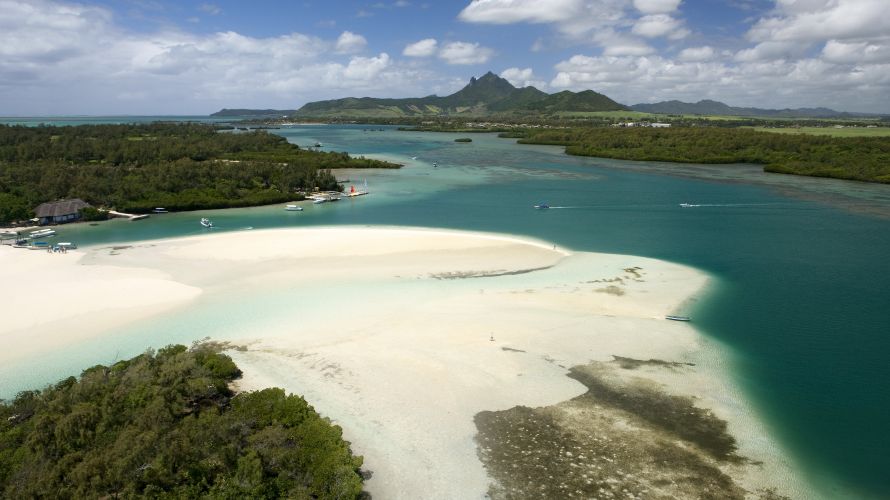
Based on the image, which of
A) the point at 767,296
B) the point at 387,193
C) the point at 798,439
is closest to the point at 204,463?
the point at 798,439

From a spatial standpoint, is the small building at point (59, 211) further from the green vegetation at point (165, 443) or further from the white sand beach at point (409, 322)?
the green vegetation at point (165, 443)

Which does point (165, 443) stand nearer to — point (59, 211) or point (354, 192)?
point (59, 211)

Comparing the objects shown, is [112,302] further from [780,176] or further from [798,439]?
[780,176]

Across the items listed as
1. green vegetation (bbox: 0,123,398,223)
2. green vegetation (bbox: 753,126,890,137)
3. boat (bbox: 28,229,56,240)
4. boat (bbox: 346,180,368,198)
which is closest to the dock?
green vegetation (bbox: 0,123,398,223)

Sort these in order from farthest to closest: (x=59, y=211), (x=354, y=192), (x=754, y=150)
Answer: (x=754, y=150)
(x=354, y=192)
(x=59, y=211)

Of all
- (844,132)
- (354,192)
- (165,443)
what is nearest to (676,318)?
(165,443)

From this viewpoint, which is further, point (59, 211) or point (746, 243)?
point (59, 211)
